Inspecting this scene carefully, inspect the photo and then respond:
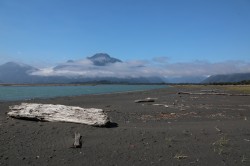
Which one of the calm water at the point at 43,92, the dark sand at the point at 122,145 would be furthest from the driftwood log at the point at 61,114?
the calm water at the point at 43,92

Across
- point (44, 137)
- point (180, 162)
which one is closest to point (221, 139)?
point (180, 162)

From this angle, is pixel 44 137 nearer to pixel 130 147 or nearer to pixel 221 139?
pixel 130 147

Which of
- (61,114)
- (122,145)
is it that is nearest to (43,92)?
(61,114)

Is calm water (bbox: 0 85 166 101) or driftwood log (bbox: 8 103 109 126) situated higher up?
driftwood log (bbox: 8 103 109 126)

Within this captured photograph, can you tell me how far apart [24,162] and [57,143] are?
7.09ft

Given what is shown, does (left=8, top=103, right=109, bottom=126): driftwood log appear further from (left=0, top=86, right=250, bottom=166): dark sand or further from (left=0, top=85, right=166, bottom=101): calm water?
(left=0, top=85, right=166, bottom=101): calm water

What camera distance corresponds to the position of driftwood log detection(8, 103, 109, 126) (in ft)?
47.2

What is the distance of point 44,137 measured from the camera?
40.2 feet

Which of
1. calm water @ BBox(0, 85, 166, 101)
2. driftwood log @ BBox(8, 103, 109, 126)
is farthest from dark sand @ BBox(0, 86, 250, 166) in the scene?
calm water @ BBox(0, 85, 166, 101)

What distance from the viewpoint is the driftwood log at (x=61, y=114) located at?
1439cm

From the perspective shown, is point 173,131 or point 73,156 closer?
point 73,156

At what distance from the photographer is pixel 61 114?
1527cm

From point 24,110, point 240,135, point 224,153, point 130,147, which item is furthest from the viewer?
point 24,110

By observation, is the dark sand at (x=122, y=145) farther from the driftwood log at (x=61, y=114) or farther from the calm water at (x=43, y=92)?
the calm water at (x=43, y=92)
